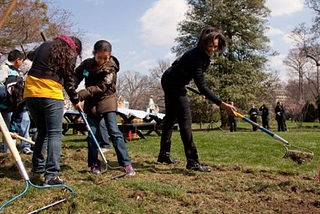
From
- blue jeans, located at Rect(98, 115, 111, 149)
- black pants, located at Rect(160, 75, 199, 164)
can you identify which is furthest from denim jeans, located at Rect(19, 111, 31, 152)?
black pants, located at Rect(160, 75, 199, 164)

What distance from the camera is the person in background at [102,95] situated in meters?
4.07

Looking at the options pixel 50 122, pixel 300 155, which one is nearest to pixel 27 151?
pixel 50 122

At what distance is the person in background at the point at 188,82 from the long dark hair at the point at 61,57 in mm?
1444

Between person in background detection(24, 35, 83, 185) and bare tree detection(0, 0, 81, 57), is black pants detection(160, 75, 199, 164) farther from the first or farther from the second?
bare tree detection(0, 0, 81, 57)

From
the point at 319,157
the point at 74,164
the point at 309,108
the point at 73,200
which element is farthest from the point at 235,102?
the point at 73,200

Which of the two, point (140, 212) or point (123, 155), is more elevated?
point (123, 155)

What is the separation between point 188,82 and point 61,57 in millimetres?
1771

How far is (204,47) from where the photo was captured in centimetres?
419

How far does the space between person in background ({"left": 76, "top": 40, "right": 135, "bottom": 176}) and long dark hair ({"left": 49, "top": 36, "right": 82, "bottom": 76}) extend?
0.60 metres

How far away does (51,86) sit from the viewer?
3.40 metres

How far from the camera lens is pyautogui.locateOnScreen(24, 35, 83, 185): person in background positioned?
3.38 meters

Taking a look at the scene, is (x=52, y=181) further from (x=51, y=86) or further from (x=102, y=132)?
(x=102, y=132)

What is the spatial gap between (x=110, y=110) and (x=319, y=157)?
3.82 metres

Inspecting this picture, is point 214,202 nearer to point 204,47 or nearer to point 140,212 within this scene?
point 140,212
